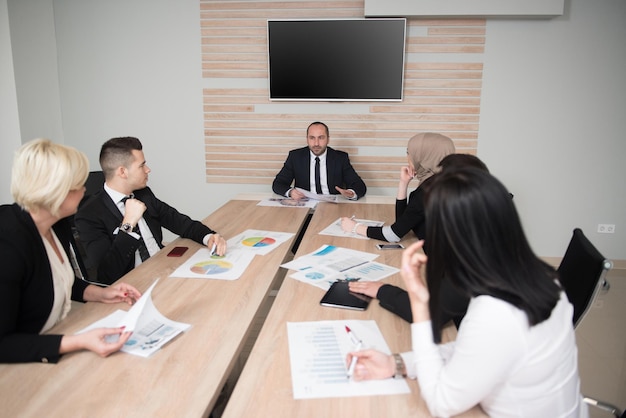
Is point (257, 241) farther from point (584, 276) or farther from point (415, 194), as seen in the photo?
point (584, 276)

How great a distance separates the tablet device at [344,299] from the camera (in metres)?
1.69

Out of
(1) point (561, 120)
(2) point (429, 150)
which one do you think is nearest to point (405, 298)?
(2) point (429, 150)

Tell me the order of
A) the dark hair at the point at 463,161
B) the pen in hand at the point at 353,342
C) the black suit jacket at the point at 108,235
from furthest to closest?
the black suit jacket at the point at 108,235 < the dark hair at the point at 463,161 < the pen in hand at the point at 353,342

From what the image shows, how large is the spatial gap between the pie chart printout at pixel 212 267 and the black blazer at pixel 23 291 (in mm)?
641

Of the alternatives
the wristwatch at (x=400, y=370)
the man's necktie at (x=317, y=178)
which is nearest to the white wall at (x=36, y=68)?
the man's necktie at (x=317, y=178)

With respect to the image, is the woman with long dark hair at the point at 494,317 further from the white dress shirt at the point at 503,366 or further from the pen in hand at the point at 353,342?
the pen in hand at the point at 353,342

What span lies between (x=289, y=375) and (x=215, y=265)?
943 mm

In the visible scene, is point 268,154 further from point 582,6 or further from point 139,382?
point 139,382

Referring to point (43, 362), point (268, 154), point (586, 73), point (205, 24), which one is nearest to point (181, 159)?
point (268, 154)

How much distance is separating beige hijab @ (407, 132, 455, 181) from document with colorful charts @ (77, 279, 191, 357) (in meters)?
1.71

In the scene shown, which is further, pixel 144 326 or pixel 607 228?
pixel 607 228

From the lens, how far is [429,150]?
2.68 m

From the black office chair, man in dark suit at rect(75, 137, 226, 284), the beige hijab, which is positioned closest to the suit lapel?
man in dark suit at rect(75, 137, 226, 284)

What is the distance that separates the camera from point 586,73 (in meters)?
4.23
